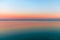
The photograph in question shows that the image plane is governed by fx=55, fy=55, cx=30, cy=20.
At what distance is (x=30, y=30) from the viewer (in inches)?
44.0

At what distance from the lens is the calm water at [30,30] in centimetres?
108

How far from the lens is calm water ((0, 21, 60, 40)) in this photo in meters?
1.08

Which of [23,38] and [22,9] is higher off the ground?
[22,9]

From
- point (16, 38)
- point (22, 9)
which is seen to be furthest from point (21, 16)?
point (16, 38)

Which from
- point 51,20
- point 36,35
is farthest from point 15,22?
point 51,20

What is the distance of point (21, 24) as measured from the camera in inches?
42.0

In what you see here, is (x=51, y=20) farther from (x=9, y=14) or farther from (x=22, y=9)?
(x=9, y=14)

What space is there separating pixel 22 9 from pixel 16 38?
62 centimetres

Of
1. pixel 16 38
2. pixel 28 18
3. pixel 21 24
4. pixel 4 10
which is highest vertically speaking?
pixel 4 10

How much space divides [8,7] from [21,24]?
0.44m

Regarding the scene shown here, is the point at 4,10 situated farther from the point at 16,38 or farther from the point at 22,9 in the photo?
the point at 16,38

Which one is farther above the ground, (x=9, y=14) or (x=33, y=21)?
(x=9, y=14)

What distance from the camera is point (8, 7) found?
43.9 inches

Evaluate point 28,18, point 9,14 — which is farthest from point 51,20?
point 9,14
